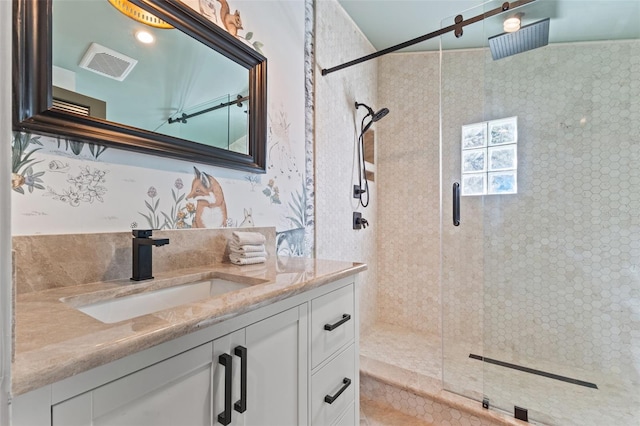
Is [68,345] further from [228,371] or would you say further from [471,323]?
[471,323]

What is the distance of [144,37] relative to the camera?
3.38ft

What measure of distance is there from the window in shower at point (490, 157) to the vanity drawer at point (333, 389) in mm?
1694

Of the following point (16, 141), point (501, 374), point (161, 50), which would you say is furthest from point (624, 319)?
point (16, 141)

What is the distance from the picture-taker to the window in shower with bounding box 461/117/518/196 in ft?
6.96

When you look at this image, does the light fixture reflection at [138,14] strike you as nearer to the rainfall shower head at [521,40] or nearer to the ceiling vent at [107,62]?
the ceiling vent at [107,62]

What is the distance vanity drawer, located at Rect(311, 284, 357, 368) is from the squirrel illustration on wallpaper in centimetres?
122

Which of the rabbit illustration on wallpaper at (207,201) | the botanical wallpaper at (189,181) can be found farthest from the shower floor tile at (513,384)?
the rabbit illustration on wallpaper at (207,201)

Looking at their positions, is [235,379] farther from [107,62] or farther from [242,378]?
[107,62]

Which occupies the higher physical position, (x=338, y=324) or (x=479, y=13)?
(x=479, y=13)

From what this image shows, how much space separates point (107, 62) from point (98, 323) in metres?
0.83

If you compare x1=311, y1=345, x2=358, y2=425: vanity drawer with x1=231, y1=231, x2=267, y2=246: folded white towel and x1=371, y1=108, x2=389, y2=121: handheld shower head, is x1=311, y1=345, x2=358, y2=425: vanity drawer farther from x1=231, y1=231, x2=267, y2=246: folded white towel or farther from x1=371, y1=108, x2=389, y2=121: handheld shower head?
x1=371, y1=108, x2=389, y2=121: handheld shower head

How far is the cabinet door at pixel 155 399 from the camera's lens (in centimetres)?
44

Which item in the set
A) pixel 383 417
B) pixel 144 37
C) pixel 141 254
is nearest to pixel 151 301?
pixel 141 254

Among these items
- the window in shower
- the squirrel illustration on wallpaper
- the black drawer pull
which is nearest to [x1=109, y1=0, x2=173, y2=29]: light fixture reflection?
the squirrel illustration on wallpaper
